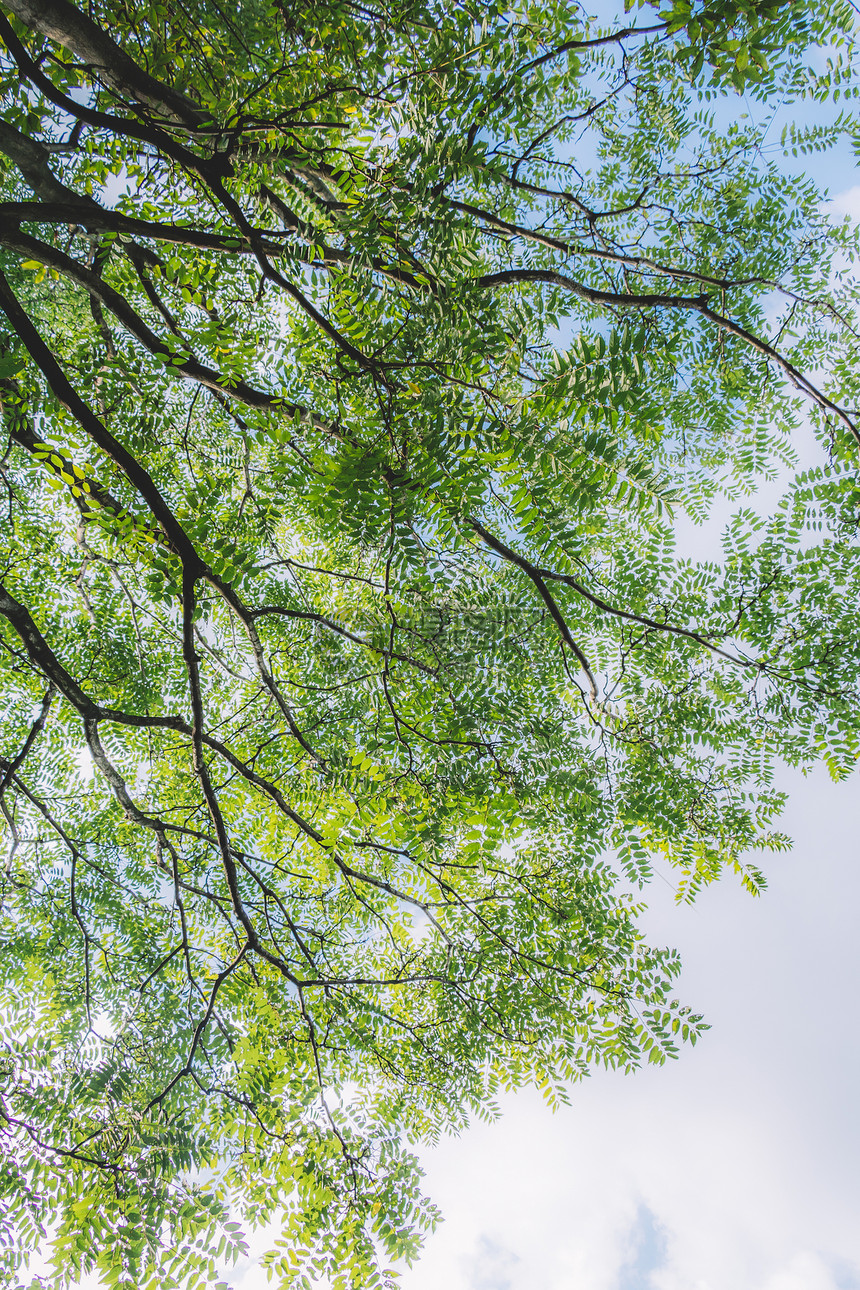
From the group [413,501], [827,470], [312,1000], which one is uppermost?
[827,470]

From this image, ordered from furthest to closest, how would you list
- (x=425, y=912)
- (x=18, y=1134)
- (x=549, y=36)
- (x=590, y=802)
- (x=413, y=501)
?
(x=425, y=912) → (x=590, y=802) → (x=18, y=1134) → (x=549, y=36) → (x=413, y=501)

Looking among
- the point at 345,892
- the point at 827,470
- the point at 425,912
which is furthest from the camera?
the point at 345,892

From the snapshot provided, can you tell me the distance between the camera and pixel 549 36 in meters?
2.24

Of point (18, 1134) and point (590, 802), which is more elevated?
point (590, 802)

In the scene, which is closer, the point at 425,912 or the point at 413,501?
the point at 413,501

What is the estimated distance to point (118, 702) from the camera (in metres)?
4.79

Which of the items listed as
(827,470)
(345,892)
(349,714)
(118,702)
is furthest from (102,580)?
(827,470)

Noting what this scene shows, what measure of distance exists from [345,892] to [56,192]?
174 inches

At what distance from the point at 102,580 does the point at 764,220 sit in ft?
20.7

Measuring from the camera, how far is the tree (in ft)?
6.14

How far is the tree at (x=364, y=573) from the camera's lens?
1.87 metres

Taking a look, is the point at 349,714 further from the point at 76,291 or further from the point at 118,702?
the point at 76,291

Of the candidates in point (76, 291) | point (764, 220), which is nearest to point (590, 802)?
point (764, 220)

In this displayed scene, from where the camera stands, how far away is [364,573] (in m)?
3.94
